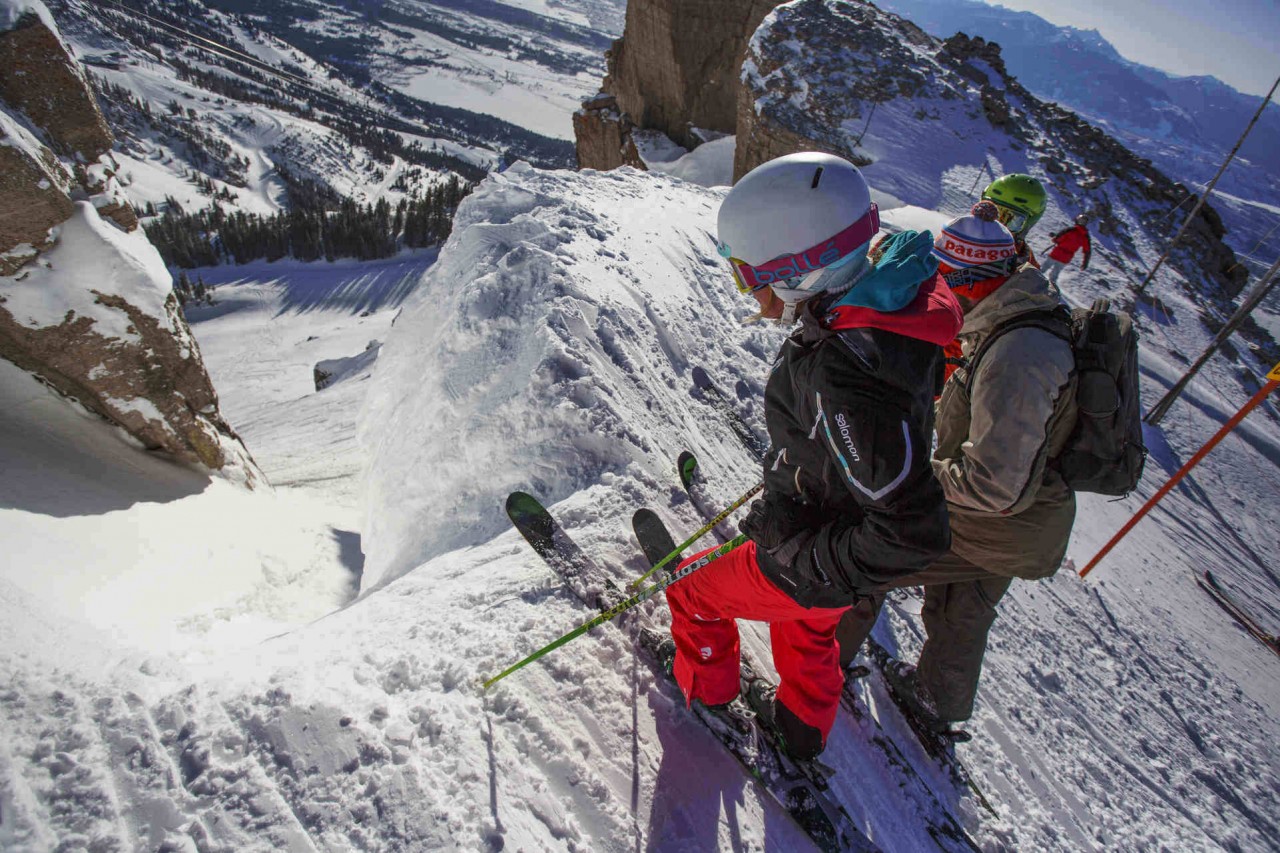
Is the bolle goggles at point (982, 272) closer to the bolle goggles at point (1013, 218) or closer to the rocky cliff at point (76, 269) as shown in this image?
the bolle goggles at point (1013, 218)

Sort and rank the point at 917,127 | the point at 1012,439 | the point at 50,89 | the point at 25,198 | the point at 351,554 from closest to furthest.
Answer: the point at 1012,439
the point at 25,198
the point at 50,89
the point at 351,554
the point at 917,127

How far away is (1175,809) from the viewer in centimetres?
418

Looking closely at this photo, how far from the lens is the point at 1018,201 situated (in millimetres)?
5230

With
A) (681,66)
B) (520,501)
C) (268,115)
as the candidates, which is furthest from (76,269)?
(268,115)

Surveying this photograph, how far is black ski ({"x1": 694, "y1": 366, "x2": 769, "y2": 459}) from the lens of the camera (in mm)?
5629

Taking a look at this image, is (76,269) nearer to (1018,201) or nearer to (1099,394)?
(1099,394)

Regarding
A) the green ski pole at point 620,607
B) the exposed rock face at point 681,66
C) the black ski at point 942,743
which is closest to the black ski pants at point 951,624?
the black ski at point 942,743

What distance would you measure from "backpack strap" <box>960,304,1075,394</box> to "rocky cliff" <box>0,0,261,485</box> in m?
7.99

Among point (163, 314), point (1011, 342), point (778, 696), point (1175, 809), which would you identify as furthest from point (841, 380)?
point (163, 314)

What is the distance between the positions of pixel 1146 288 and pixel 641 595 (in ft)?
67.0

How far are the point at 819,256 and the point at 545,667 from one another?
225 centimetres

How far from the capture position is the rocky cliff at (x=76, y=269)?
5562 millimetres

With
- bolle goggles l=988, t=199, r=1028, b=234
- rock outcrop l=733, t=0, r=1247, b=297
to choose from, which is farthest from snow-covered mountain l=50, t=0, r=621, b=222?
bolle goggles l=988, t=199, r=1028, b=234

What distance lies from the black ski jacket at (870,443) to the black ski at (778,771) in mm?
1185
